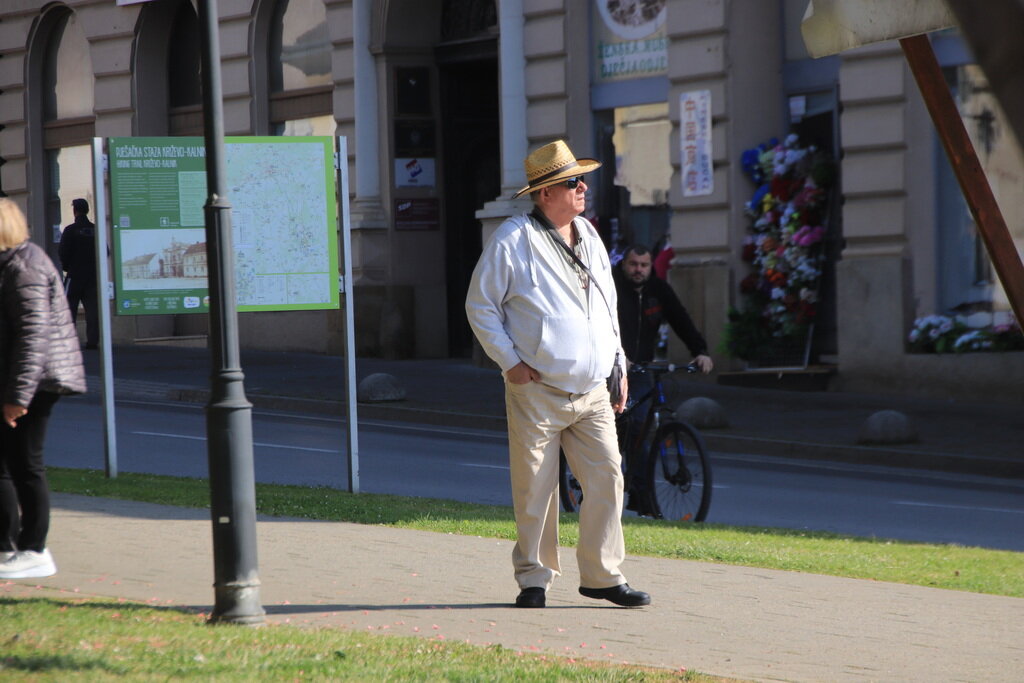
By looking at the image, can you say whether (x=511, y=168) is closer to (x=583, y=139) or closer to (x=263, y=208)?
(x=583, y=139)

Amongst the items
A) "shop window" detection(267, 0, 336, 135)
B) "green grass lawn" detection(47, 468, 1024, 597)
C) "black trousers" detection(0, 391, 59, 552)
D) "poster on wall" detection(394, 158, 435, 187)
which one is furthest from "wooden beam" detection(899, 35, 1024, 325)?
"shop window" detection(267, 0, 336, 135)

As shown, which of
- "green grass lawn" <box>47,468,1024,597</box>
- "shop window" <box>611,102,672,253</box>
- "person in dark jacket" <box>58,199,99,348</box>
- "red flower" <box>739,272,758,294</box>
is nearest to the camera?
"green grass lawn" <box>47,468,1024,597</box>

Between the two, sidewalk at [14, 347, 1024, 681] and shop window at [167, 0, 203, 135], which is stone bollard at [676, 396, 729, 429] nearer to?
sidewalk at [14, 347, 1024, 681]

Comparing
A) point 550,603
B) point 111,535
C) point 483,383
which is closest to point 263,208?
point 111,535

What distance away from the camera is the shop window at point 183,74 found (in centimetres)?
2664

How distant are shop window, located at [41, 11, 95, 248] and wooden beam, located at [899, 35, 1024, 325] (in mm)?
25355

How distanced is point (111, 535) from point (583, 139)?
13545 mm

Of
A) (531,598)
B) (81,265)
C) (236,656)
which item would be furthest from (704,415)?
(81,265)

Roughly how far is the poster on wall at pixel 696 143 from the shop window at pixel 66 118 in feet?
41.5

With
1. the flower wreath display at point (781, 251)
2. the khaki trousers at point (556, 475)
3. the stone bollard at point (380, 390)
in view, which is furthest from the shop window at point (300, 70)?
Result: the khaki trousers at point (556, 475)

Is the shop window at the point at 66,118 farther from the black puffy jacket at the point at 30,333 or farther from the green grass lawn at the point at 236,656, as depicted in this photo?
the green grass lawn at the point at 236,656

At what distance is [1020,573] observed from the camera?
7.94 metres

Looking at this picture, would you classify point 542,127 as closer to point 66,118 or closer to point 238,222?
point 238,222

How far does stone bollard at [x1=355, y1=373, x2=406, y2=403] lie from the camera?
57.5 ft
